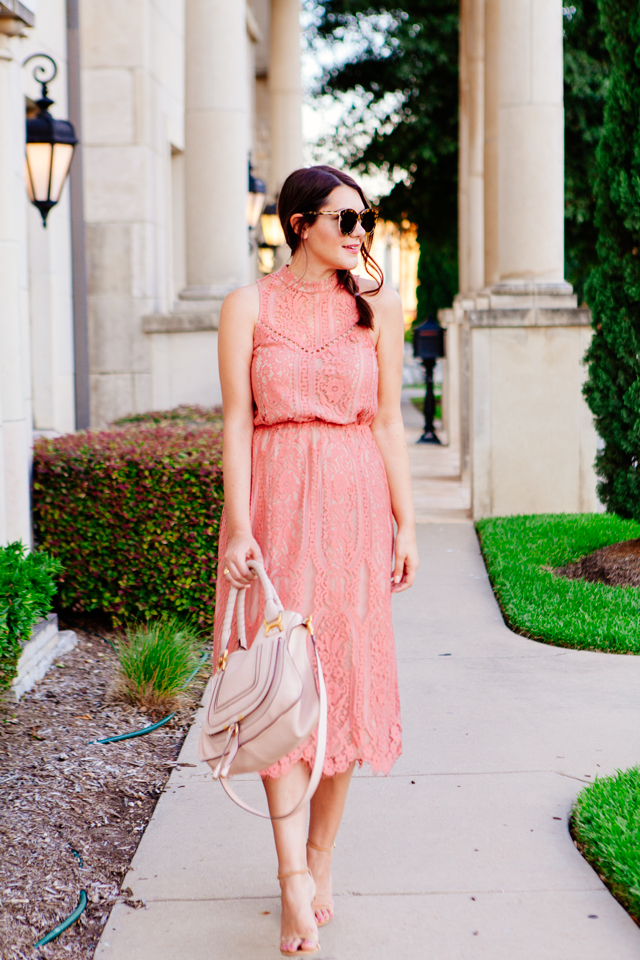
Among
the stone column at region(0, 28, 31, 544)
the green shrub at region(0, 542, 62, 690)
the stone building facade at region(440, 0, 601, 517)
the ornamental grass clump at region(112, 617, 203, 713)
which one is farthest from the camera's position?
the stone building facade at region(440, 0, 601, 517)

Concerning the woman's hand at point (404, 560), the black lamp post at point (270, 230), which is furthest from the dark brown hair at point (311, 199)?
the black lamp post at point (270, 230)

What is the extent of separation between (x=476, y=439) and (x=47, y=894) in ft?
21.2

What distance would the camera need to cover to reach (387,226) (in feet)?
86.1

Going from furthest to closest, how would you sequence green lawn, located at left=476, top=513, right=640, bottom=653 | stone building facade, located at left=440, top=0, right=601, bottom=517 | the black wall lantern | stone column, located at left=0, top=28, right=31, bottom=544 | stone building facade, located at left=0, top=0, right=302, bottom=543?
stone building facade, located at left=0, top=0, right=302, bottom=543
stone building facade, located at left=440, top=0, right=601, bottom=517
the black wall lantern
green lawn, located at left=476, top=513, right=640, bottom=653
stone column, located at left=0, top=28, right=31, bottom=544

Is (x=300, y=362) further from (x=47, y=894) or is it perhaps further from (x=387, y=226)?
(x=387, y=226)

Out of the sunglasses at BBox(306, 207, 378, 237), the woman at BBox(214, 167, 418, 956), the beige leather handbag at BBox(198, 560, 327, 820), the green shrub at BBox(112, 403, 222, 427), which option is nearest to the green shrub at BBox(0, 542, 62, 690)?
the woman at BBox(214, 167, 418, 956)

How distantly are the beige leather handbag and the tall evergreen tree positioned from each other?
16.7 feet

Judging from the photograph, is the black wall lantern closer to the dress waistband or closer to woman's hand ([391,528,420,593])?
the dress waistband

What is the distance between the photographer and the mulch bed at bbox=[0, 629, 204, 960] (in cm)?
295

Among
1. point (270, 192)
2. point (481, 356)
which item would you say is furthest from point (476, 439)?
point (270, 192)

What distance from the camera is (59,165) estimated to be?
7492mm

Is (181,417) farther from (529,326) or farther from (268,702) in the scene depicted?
(268,702)

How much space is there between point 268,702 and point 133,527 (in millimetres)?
3532

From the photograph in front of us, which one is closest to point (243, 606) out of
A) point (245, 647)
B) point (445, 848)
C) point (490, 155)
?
point (245, 647)
